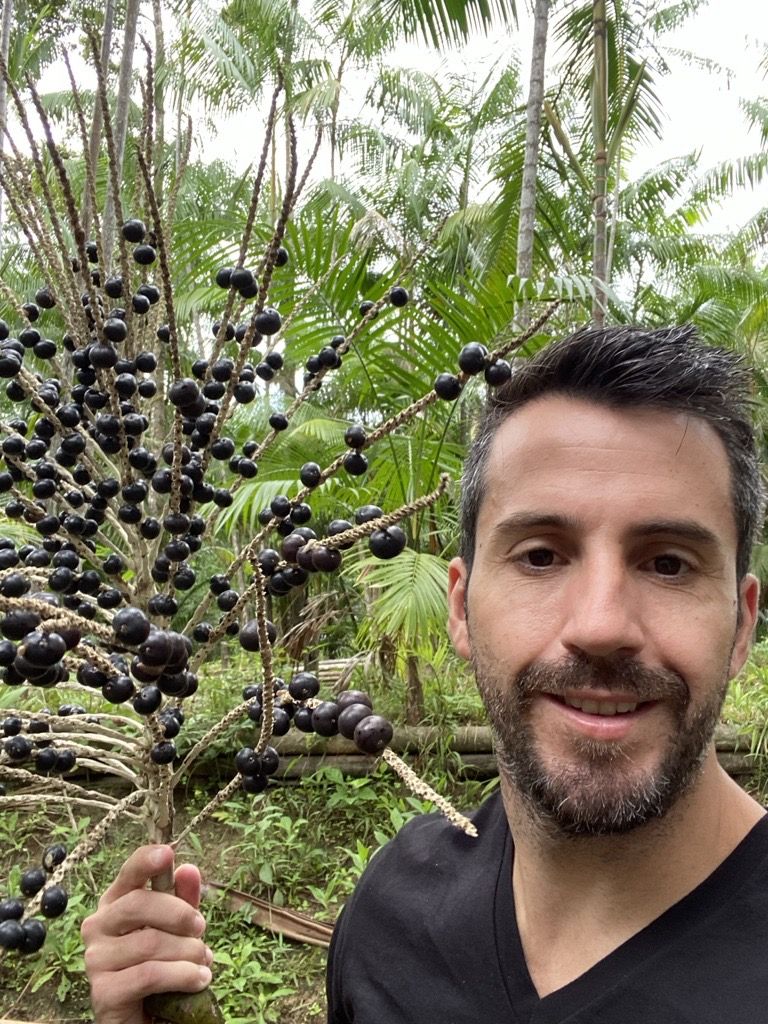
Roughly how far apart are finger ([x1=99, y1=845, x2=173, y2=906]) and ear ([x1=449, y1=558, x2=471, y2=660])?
0.59m

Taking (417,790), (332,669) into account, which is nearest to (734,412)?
(417,790)

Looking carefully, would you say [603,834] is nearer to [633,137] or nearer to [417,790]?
[417,790]

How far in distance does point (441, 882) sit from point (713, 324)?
6195mm

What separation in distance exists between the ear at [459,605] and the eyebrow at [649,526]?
224 millimetres

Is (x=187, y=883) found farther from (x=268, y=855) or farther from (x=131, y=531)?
(x=268, y=855)

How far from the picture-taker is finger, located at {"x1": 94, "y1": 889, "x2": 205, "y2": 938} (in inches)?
31.0

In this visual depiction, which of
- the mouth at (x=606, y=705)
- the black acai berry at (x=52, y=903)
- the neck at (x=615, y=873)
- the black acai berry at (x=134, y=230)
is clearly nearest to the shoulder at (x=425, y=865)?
the neck at (x=615, y=873)

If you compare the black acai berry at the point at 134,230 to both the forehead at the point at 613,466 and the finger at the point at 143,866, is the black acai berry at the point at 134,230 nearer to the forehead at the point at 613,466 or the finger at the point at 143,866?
Answer: the forehead at the point at 613,466

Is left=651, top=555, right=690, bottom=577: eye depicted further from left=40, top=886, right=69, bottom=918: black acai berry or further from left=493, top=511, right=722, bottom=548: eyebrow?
left=40, top=886, right=69, bottom=918: black acai berry

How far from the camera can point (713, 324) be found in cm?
631

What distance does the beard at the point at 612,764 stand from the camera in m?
0.90

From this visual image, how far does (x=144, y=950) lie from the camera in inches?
30.6

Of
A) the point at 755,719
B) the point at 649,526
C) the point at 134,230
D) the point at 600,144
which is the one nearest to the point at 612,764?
the point at 649,526

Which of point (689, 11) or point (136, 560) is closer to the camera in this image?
point (136, 560)
